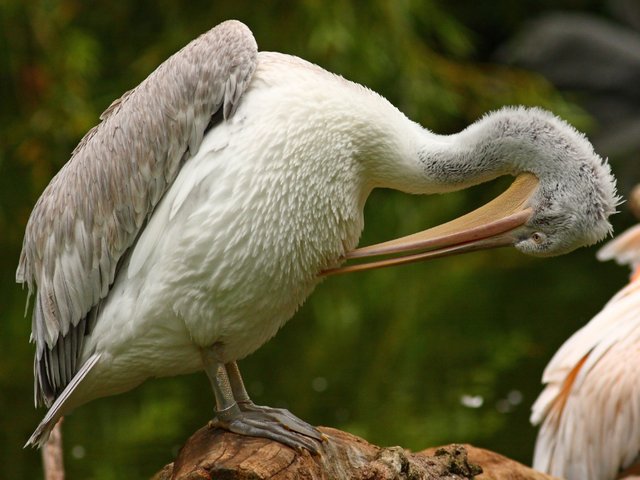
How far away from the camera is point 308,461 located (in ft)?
12.5

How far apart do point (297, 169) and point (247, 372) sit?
4.61 meters

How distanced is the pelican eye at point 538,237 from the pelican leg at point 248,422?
101 centimetres

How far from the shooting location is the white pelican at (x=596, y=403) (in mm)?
5453

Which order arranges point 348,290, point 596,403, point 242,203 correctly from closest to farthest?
1. point 242,203
2. point 596,403
3. point 348,290

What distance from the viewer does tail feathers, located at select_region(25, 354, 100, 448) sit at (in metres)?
3.98

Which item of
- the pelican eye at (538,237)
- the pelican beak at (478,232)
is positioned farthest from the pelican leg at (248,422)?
the pelican eye at (538,237)

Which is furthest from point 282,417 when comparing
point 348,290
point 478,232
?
point 348,290

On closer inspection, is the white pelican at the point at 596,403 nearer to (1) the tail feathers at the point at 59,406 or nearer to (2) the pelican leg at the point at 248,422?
(2) the pelican leg at the point at 248,422

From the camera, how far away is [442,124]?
14289mm

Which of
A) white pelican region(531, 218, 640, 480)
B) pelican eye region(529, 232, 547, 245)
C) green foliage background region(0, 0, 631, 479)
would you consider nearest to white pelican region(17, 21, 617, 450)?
pelican eye region(529, 232, 547, 245)

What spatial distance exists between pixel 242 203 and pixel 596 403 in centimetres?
254

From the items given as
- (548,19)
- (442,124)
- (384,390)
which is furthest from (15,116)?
(548,19)

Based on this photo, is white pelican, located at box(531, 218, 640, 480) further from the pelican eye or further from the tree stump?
the pelican eye

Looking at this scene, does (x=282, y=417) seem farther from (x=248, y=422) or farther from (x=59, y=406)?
(x=59, y=406)
